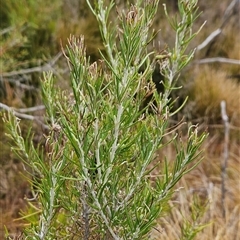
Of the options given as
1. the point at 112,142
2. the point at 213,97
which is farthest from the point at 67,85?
the point at 112,142

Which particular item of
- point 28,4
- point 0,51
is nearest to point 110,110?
point 0,51

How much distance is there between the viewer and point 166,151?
7.34 ft

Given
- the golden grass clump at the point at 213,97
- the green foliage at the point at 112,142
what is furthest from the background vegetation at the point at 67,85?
the green foliage at the point at 112,142

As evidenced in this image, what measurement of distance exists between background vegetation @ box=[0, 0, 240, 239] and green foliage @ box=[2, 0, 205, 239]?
30.3 inches

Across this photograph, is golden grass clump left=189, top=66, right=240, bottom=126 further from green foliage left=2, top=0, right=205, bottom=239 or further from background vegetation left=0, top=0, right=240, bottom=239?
green foliage left=2, top=0, right=205, bottom=239

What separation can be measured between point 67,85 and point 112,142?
1.38 metres

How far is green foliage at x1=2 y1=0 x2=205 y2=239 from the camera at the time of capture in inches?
30.5

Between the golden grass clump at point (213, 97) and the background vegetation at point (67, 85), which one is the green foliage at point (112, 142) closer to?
the background vegetation at point (67, 85)

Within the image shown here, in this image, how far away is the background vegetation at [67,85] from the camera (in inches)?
71.8

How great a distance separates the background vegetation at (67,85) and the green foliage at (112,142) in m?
0.77

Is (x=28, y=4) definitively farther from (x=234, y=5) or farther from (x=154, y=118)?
(x=154, y=118)

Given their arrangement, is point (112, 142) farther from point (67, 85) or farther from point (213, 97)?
point (213, 97)

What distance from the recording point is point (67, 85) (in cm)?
216

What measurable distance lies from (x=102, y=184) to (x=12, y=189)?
1169 mm
